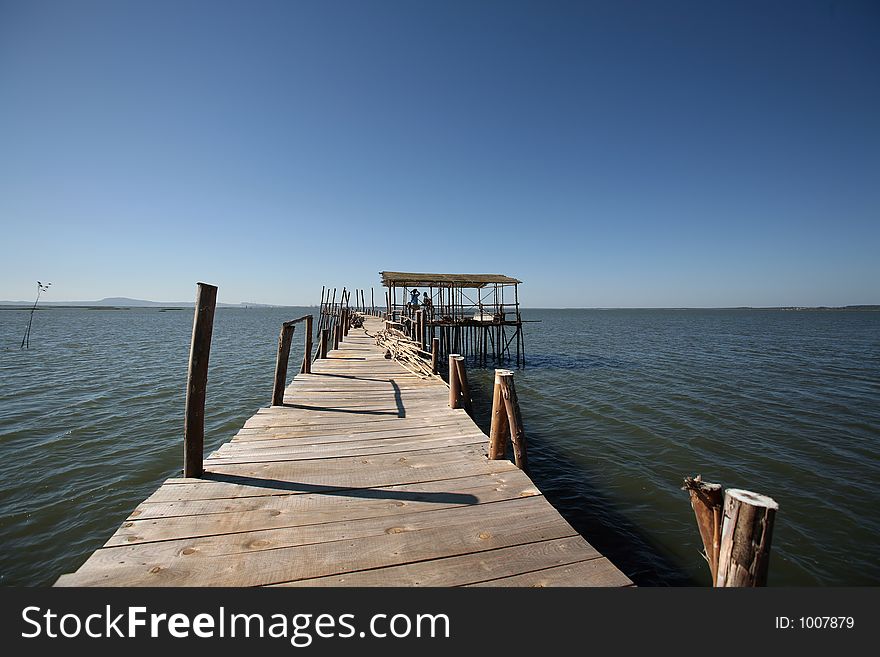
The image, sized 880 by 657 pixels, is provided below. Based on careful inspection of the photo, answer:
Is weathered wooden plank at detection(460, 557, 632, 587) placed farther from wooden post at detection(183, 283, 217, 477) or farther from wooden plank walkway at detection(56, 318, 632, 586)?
wooden post at detection(183, 283, 217, 477)

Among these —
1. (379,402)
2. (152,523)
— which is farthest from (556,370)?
(152,523)

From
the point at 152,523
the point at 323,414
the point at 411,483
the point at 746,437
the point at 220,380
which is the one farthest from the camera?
the point at 220,380

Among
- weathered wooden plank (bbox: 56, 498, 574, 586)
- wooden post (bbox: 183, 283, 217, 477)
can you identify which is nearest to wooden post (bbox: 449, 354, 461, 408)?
weathered wooden plank (bbox: 56, 498, 574, 586)

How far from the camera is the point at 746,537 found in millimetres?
2088

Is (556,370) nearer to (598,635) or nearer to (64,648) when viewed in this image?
(598,635)

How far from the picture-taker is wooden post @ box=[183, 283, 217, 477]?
12.3 feet

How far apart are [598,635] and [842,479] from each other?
381 inches

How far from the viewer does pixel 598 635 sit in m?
2.13

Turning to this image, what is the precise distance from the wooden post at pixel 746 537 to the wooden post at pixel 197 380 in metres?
4.74

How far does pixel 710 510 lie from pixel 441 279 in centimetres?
2060

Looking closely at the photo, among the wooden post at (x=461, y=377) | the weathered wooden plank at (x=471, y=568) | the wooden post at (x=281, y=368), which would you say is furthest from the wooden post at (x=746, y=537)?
the wooden post at (x=281, y=368)

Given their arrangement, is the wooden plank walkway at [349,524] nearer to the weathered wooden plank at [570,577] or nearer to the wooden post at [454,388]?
the weathered wooden plank at [570,577]

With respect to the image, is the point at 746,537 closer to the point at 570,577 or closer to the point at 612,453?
the point at 570,577

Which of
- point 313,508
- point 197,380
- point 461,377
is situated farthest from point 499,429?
point 197,380
